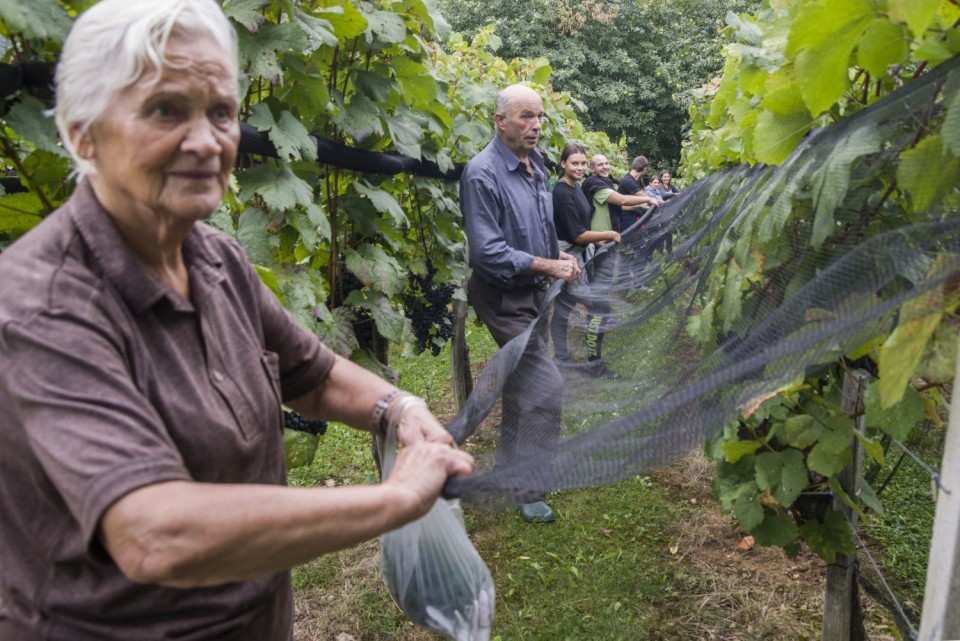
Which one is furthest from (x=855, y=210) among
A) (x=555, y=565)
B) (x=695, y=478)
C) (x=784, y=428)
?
(x=695, y=478)

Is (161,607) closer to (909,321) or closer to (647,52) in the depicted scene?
(909,321)

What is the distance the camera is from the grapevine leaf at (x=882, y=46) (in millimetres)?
1432

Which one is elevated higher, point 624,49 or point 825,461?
point 825,461

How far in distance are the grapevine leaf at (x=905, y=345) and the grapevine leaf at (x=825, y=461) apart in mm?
715

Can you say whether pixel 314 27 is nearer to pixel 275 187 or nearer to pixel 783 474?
pixel 275 187

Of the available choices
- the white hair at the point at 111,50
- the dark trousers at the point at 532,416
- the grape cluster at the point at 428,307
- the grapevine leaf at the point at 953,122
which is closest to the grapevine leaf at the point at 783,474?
the dark trousers at the point at 532,416

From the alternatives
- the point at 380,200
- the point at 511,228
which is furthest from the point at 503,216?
the point at 380,200

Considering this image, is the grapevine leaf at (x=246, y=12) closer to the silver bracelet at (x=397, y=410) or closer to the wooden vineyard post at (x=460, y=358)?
the silver bracelet at (x=397, y=410)

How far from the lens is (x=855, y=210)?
1.64m

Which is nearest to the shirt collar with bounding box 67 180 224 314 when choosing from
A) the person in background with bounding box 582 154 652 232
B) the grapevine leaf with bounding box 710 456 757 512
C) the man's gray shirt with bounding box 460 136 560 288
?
the grapevine leaf with bounding box 710 456 757 512

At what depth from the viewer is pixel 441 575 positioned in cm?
149

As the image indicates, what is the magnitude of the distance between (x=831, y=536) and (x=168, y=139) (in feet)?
6.73

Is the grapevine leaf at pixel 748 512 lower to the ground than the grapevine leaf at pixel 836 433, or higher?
lower

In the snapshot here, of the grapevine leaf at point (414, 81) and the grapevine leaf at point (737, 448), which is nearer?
the grapevine leaf at point (737, 448)
